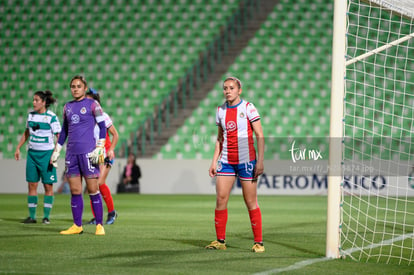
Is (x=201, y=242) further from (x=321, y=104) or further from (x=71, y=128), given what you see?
(x=321, y=104)

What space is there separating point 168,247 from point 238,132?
1.46m

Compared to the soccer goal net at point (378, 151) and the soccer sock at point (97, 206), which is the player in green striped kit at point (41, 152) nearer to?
the soccer sock at point (97, 206)

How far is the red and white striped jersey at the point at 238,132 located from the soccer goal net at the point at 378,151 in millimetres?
972

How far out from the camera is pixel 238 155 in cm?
722

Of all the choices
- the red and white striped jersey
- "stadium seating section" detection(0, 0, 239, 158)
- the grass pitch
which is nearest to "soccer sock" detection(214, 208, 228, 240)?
the grass pitch

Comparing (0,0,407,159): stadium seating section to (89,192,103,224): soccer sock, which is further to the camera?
(0,0,407,159): stadium seating section

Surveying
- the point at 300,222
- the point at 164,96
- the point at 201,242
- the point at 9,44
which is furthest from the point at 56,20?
the point at 201,242

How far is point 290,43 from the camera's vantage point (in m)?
23.2

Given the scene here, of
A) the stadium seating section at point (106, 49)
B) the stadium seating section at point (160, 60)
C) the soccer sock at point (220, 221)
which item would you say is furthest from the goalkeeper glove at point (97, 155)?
the stadium seating section at point (106, 49)

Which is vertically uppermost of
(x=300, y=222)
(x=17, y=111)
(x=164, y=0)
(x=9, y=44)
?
(x=164, y=0)

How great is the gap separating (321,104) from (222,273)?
16851mm

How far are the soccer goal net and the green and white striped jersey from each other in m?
4.45

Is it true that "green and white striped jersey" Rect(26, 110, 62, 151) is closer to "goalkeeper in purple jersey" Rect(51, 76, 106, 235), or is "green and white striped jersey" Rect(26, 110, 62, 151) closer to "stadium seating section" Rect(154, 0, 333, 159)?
"goalkeeper in purple jersey" Rect(51, 76, 106, 235)

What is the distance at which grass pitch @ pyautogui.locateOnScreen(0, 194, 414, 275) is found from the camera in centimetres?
591
